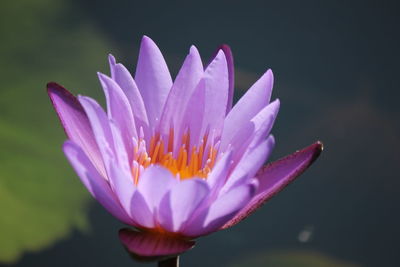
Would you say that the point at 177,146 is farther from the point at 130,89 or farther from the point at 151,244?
the point at 151,244

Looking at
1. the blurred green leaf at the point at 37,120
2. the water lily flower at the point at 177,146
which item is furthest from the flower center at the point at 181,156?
the blurred green leaf at the point at 37,120

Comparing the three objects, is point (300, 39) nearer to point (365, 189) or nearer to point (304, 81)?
point (304, 81)

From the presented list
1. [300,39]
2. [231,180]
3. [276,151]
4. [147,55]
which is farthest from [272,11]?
[231,180]

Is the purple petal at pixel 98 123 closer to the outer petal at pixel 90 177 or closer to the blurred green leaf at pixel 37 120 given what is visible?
the outer petal at pixel 90 177

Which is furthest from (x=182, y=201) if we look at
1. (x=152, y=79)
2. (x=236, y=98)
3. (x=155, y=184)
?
(x=236, y=98)

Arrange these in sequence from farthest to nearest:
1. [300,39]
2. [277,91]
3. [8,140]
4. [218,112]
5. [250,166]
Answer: [300,39] < [277,91] < [8,140] < [218,112] < [250,166]

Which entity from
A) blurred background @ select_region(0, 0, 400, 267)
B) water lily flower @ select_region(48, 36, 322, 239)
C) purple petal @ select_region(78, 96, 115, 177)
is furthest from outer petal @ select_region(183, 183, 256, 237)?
blurred background @ select_region(0, 0, 400, 267)
